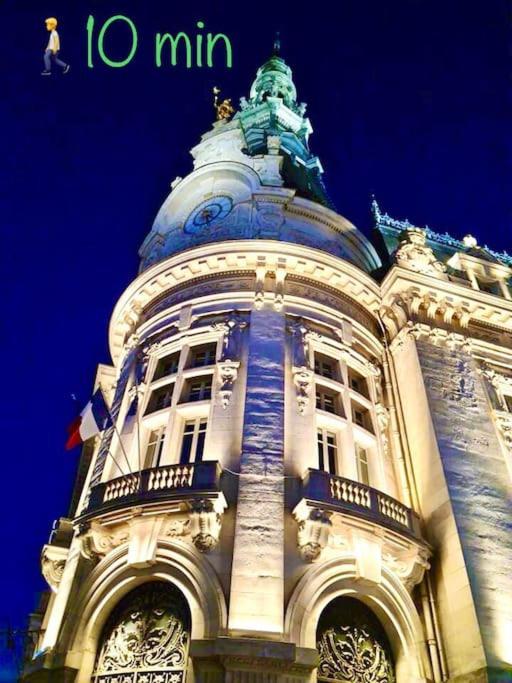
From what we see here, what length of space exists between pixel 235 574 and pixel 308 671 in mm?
2649

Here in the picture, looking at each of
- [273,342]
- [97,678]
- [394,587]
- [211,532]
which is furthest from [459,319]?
[97,678]

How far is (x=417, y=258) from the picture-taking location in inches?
1030

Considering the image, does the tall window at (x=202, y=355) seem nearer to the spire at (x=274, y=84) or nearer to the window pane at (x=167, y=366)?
the window pane at (x=167, y=366)

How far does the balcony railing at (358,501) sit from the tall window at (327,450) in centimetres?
161

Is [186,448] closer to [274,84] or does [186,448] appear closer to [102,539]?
[102,539]

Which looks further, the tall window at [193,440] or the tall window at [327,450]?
the tall window at [327,450]

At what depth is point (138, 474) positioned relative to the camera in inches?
665

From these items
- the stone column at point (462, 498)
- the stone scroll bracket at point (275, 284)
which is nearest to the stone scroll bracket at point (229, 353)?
the stone scroll bracket at point (275, 284)

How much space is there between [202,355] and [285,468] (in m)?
6.16

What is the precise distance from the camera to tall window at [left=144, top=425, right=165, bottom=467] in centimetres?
1894

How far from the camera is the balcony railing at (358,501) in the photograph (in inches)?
631

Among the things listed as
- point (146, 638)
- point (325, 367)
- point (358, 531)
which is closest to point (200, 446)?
point (358, 531)

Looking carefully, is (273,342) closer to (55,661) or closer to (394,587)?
(394,587)

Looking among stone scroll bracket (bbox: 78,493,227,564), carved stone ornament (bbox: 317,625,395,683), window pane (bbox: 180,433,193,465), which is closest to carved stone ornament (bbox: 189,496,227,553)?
stone scroll bracket (bbox: 78,493,227,564)
